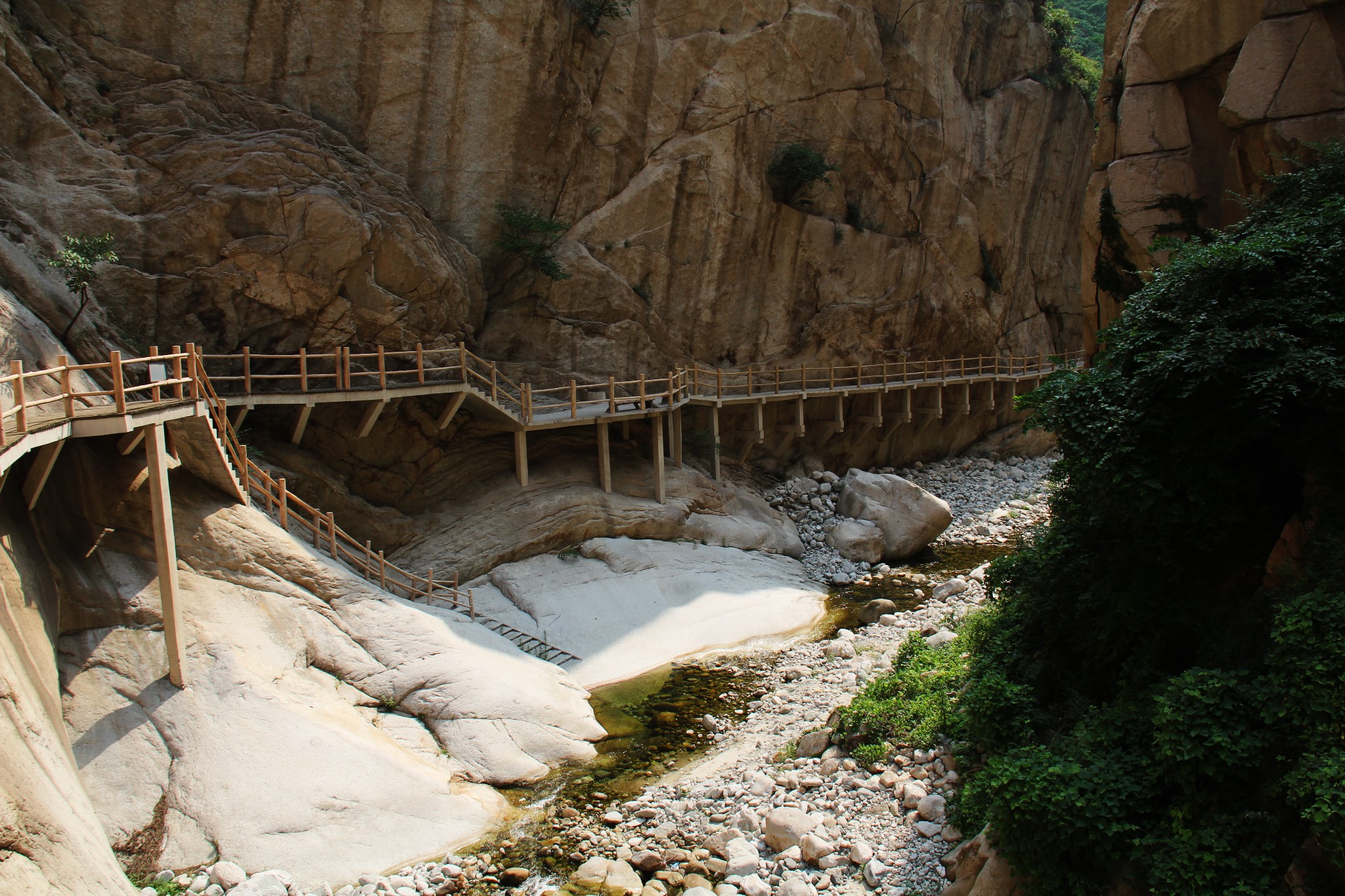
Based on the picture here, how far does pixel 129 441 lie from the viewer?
10773 mm

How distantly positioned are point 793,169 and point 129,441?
69.4ft

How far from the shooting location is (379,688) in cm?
1184

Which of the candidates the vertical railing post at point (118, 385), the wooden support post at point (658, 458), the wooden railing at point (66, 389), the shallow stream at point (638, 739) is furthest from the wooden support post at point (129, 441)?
the wooden support post at point (658, 458)

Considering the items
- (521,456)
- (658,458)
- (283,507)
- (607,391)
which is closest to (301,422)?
(283,507)

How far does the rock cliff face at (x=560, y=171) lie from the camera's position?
16250mm

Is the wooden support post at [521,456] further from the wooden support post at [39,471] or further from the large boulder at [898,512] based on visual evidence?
the wooden support post at [39,471]

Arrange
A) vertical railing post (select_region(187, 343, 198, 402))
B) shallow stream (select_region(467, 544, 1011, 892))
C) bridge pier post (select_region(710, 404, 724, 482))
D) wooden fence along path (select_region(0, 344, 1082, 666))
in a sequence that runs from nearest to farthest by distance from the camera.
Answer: wooden fence along path (select_region(0, 344, 1082, 666)) → shallow stream (select_region(467, 544, 1011, 892)) → vertical railing post (select_region(187, 343, 198, 402)) → bridge pier post (select_region(710, 404, 724, 482))

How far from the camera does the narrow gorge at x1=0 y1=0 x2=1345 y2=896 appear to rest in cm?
815

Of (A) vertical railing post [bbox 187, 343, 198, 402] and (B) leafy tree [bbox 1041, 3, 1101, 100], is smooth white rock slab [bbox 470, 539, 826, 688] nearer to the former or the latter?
(A) vertical railing post [bbox 187, 343, 198, 402]

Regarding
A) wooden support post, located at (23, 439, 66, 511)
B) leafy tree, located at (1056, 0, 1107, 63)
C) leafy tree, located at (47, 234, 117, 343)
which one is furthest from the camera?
leafy tree, located at (1056, 0, 1107, 63)

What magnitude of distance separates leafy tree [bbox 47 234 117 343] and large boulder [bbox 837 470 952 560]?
17689 millimetres

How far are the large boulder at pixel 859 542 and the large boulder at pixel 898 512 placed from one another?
29 centimetres

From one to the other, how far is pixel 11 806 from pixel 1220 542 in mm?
10743

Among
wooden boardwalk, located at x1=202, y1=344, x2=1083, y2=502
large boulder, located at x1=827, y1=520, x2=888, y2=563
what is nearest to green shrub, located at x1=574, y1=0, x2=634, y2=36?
wooden boardwalk, located at x1=202, y1=344, x2=1083, y2=502
